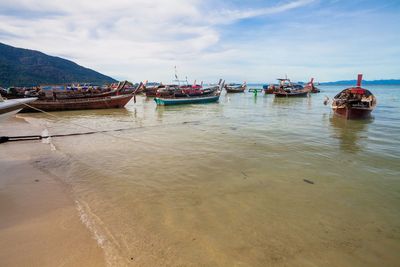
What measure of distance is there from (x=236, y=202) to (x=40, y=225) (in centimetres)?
377

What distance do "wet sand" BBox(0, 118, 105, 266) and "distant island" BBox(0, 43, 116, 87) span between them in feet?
344

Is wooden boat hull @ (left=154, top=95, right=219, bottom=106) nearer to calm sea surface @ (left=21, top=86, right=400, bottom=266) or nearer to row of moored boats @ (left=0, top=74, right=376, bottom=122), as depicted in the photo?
row of moored boats @ (left=0, top=74, right=376, bottom=122)

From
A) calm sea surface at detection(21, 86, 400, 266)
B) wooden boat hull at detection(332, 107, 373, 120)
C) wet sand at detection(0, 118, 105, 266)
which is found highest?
wooden boat hull at detection(332, 107, 373, 120)

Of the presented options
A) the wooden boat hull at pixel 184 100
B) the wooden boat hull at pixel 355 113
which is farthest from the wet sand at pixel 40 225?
the wooden boat hull at pixel 184 100

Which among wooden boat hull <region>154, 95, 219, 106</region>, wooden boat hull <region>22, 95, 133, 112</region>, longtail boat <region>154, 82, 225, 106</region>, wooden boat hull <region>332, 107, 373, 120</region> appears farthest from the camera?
longtail boat <region>154, 82, 225, 106</region>

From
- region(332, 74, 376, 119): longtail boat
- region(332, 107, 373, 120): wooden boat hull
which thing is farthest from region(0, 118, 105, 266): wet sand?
region(332, 74, 376, 119): longtail boat

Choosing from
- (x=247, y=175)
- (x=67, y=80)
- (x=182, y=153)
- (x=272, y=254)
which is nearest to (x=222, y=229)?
(x=272, y=254)

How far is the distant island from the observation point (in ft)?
314

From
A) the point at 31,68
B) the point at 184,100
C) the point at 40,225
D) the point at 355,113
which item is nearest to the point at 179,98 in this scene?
the point at 184,100

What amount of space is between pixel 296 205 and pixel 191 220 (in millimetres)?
2361

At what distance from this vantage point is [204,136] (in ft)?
42.2

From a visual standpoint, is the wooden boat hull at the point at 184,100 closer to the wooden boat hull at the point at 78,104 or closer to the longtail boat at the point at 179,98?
the longtail boat at the point at 179,98

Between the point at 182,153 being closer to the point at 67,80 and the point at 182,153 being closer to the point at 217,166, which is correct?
the point at 217,166

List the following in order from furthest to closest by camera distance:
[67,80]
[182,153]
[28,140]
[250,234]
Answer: [67,80] → [28,140] → [182,153] → [250,234]
